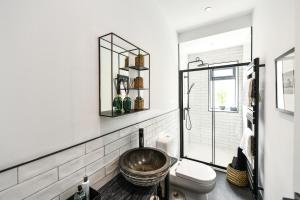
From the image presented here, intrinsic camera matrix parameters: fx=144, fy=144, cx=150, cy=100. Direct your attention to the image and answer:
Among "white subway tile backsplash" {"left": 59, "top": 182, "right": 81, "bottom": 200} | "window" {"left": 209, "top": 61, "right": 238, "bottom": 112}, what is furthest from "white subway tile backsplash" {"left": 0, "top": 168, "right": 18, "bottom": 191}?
"window" {"left": 209, "top": 61, "right": 238, "bottom": 112}

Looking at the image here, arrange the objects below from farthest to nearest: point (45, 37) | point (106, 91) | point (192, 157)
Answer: point (192, 157) < point (106, 91) < point (45, 37)

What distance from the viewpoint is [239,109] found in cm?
308

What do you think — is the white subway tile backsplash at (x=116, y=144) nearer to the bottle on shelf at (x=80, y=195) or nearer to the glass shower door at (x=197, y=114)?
the bottle on shelf at (x=80, y=195)

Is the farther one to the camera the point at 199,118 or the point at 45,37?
the point at 199,118

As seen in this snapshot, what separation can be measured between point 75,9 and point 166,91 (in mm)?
1597

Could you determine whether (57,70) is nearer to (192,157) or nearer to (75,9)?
(75,9)

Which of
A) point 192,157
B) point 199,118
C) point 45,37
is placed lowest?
point 192,157

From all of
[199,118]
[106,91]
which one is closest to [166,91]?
[106,91]

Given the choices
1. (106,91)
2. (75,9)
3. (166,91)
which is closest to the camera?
(75,9)

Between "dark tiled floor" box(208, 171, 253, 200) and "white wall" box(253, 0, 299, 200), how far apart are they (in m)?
0.45

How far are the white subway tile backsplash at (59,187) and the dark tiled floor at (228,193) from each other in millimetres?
1812

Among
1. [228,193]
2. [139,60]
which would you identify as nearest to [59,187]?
[139,60]

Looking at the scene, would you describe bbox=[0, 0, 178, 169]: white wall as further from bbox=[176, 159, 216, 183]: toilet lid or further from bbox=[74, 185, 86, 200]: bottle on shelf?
bbox=[176, 159, 216, 183]: toilet lid

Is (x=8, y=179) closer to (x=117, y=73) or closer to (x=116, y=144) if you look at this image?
(x=116, y=144)
